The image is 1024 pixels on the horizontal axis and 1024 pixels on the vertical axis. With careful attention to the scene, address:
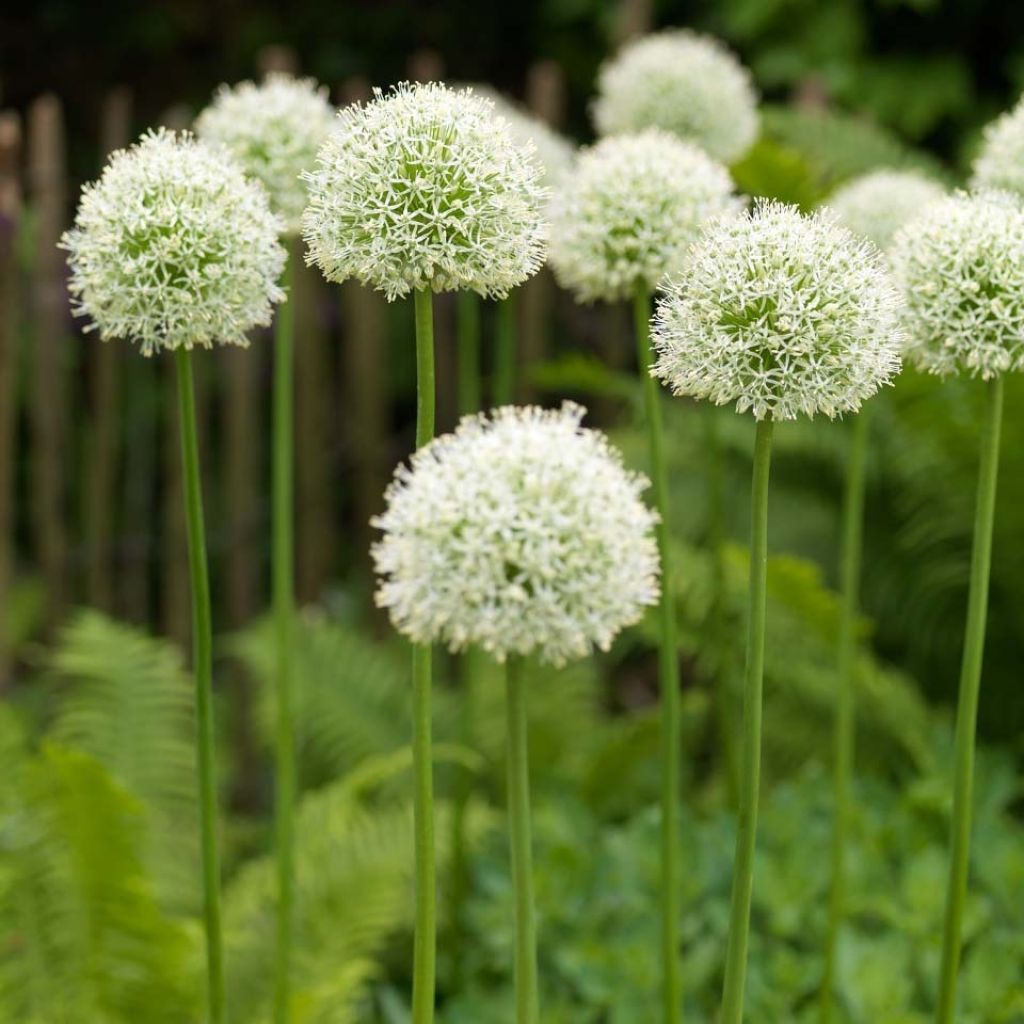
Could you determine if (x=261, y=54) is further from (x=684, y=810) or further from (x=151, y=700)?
(x=684, y=810)

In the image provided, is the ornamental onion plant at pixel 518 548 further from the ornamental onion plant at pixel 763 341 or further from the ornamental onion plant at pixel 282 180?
the ornamental onion plant at pixel 282 180

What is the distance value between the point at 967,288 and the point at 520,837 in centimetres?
98

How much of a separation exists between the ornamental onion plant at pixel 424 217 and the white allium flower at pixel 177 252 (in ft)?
0.69

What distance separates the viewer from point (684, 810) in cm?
372

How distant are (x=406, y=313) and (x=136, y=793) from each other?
3.05m

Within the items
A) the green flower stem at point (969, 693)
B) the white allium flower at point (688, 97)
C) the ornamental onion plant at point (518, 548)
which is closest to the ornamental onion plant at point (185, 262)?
the ornamental onion plant at point (518, 548)

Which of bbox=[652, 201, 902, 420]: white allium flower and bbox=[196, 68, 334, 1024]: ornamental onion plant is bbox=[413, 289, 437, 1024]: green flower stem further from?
bbox=[196, 68, 334, 1024]: ornamental onion plant

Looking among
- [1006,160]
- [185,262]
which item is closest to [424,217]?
[185,262]

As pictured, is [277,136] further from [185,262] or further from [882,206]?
[882,206]

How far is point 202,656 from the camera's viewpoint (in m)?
2.02

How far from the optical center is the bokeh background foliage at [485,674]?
3160 millimetres

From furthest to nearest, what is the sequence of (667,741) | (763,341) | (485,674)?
(485,674), (667,741), (763,341)

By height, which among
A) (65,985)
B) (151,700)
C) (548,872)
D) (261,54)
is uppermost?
(261,54)

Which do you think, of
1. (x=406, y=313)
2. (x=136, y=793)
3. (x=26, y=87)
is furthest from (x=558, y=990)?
(x=26, y=87)
